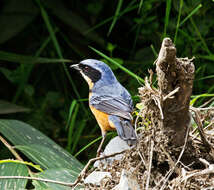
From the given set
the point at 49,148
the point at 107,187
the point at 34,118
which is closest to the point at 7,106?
the point at 34,118

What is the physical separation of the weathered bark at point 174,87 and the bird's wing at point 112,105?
1.57 ft

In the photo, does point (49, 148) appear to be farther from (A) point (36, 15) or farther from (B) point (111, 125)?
(A) point (36, 15)

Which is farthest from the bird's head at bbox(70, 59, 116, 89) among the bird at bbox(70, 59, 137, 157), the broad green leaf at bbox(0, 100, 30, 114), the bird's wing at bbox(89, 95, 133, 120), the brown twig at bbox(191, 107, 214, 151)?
the broad green leaf at bbox(0, 100, 30, 114)

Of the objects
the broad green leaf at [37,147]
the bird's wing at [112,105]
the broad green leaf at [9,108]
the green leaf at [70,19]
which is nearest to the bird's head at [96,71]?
the bird's wing at [112,105]

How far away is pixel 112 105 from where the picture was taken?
10.2 ft

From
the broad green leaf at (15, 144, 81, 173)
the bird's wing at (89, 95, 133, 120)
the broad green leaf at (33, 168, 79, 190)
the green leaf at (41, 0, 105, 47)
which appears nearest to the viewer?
the broad green leaf at (33, 168, 79, 190)

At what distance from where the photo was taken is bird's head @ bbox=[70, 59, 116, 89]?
3301 mm

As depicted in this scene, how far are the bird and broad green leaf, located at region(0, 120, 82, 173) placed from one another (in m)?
0.41

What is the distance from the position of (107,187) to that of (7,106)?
6.98 ft

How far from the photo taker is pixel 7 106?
4.39m

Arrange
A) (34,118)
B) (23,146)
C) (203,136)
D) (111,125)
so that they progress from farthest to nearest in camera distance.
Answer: (34,118)
(23,146)
(111,125)
(203,136)

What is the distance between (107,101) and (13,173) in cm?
84

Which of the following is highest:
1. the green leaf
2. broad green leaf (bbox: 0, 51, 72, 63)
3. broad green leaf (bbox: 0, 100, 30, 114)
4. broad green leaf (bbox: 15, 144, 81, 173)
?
the green leaf

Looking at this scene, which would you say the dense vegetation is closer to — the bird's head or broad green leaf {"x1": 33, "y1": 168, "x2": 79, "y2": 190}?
the bird's head
